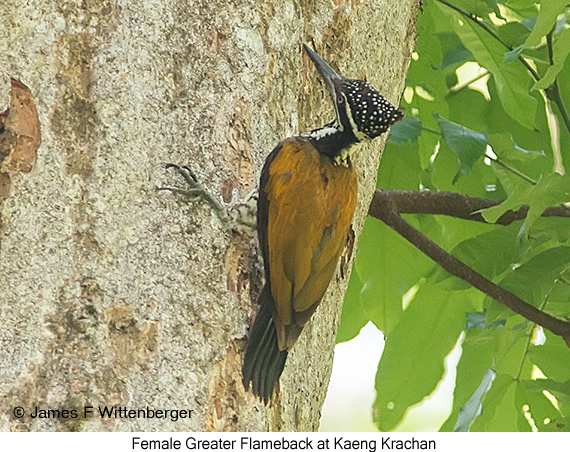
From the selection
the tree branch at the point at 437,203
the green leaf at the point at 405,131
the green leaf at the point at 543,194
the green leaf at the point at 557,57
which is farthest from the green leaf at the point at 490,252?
the green leaf at the point at 557,57

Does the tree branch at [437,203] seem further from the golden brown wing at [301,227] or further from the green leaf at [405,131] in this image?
the golden brown wing at [301,227]

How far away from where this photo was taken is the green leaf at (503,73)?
2.81 meters

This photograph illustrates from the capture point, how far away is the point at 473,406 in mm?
3096

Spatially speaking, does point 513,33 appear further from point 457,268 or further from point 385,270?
point 385,270

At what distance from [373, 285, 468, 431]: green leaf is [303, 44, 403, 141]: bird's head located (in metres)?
0.88

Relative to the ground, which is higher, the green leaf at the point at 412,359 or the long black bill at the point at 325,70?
the long black bill at the point at 325,70

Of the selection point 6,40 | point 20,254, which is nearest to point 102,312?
point 20,254

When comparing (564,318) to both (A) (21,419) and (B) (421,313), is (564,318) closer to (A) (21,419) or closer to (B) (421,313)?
(B) (421,313)

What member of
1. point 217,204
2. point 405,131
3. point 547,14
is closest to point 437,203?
point 405,131

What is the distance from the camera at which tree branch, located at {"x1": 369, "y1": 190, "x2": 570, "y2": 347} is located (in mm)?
2820

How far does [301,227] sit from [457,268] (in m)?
0.80

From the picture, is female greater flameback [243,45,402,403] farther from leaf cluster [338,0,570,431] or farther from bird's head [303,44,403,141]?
leaf cluster [338,0,570,431]

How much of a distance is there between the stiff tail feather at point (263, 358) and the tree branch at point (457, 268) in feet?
3.16

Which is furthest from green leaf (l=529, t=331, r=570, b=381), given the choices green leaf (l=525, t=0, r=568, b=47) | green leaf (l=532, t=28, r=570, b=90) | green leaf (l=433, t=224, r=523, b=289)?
green leaf (l=525, t=0, r=568, b=47)
